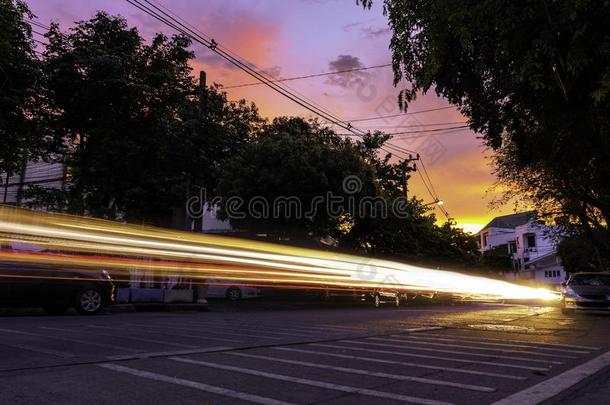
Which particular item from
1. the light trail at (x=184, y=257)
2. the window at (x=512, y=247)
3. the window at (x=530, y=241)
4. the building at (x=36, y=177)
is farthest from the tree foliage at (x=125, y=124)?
the window at (x=512, y=247)

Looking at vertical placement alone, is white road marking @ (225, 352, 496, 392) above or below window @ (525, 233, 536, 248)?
below

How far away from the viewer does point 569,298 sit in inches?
754

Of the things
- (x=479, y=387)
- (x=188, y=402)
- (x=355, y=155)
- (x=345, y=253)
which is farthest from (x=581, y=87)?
(x=345, y=253)

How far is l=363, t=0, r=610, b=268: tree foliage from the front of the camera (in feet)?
26.7

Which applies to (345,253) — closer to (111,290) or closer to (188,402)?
(111,290)

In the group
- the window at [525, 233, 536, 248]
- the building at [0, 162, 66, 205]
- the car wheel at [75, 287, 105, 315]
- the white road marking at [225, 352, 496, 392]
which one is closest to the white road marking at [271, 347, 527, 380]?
the white road marking at [225, 352, 496, 392]

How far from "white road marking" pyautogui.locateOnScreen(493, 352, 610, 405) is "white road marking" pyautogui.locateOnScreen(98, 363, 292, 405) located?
2.19 m

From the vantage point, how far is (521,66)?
29.4 feet

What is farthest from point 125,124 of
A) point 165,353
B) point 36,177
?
point 165,353

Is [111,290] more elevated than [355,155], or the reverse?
[355,155]

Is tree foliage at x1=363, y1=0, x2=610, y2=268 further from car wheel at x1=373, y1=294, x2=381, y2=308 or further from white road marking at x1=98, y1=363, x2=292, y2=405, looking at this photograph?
car wheel at x1=373, y1=294, x2=381, y2=308

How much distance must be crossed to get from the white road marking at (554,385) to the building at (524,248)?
57.6 m

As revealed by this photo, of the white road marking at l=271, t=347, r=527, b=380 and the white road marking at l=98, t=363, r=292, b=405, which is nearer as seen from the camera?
the white road marking at l=98, t=363, r=292, b=405

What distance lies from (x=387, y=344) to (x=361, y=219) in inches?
707
